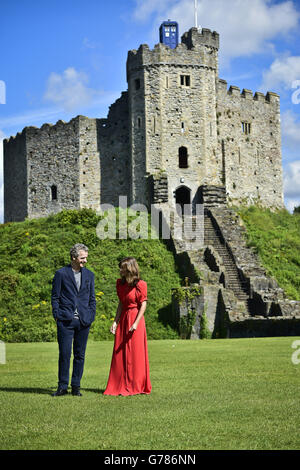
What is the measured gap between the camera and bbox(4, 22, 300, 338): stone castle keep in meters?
32.9

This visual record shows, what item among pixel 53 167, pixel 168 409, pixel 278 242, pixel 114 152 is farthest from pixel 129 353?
→ pixel 53 167

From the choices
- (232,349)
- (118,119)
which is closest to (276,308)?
(232,349)

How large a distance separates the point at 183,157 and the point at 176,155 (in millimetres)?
647

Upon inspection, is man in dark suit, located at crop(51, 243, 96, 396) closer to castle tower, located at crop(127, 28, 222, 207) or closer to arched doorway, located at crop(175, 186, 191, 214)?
castle tower, located at crop(127, 28, 222, 207)

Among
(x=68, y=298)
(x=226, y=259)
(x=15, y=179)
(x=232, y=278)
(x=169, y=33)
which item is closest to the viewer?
(x=68, y=298)

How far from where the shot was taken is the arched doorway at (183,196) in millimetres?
39812

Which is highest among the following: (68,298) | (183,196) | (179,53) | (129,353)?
(179,53)

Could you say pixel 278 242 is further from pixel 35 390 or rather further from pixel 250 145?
pixel 35 390

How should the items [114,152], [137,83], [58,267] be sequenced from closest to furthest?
1. [58,267]
2. [137,83]
3. [114,152]

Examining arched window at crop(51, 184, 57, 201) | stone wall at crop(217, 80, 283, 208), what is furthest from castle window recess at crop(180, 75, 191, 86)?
arched window at crop(51, 184, 57, 201)

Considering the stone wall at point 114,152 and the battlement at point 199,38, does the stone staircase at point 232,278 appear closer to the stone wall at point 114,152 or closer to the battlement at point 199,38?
the stone wall at point 114,152

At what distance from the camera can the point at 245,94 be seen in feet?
152
